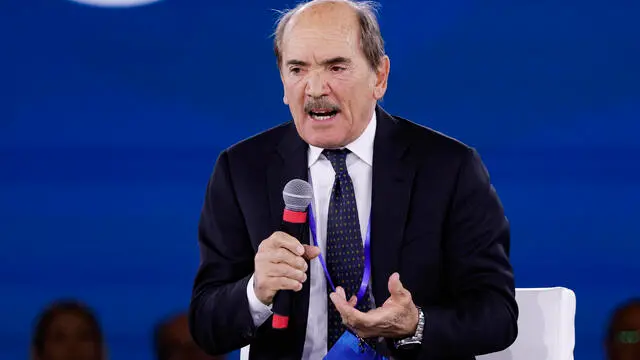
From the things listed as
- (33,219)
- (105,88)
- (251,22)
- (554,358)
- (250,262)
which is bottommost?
(554,358)

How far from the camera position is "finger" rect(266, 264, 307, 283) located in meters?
1.76

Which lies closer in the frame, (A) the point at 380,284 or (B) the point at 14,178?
(A) the point at 380,284

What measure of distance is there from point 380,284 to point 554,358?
0.50m

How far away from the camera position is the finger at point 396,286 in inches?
72.2

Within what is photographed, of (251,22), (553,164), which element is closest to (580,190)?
(553,164)

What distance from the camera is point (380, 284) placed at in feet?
6.78

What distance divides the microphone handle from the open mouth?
13.9 inches

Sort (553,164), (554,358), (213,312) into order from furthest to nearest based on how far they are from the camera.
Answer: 1. (553,164)
2. (554,358)
3. (213,312)

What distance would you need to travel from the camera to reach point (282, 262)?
70.1 inches

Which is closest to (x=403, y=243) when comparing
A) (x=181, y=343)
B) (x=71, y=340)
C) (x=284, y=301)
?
(x=284, y=301)

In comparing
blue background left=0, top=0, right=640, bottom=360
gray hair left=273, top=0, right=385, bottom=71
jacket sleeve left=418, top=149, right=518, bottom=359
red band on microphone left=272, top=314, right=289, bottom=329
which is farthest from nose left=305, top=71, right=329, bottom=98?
blue background left=0, top=0, right=640, bottom=360

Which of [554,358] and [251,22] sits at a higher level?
[251,22]

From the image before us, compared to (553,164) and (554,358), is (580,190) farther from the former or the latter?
(554,358)

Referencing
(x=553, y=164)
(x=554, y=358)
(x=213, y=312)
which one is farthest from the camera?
(x=553, y=164)
